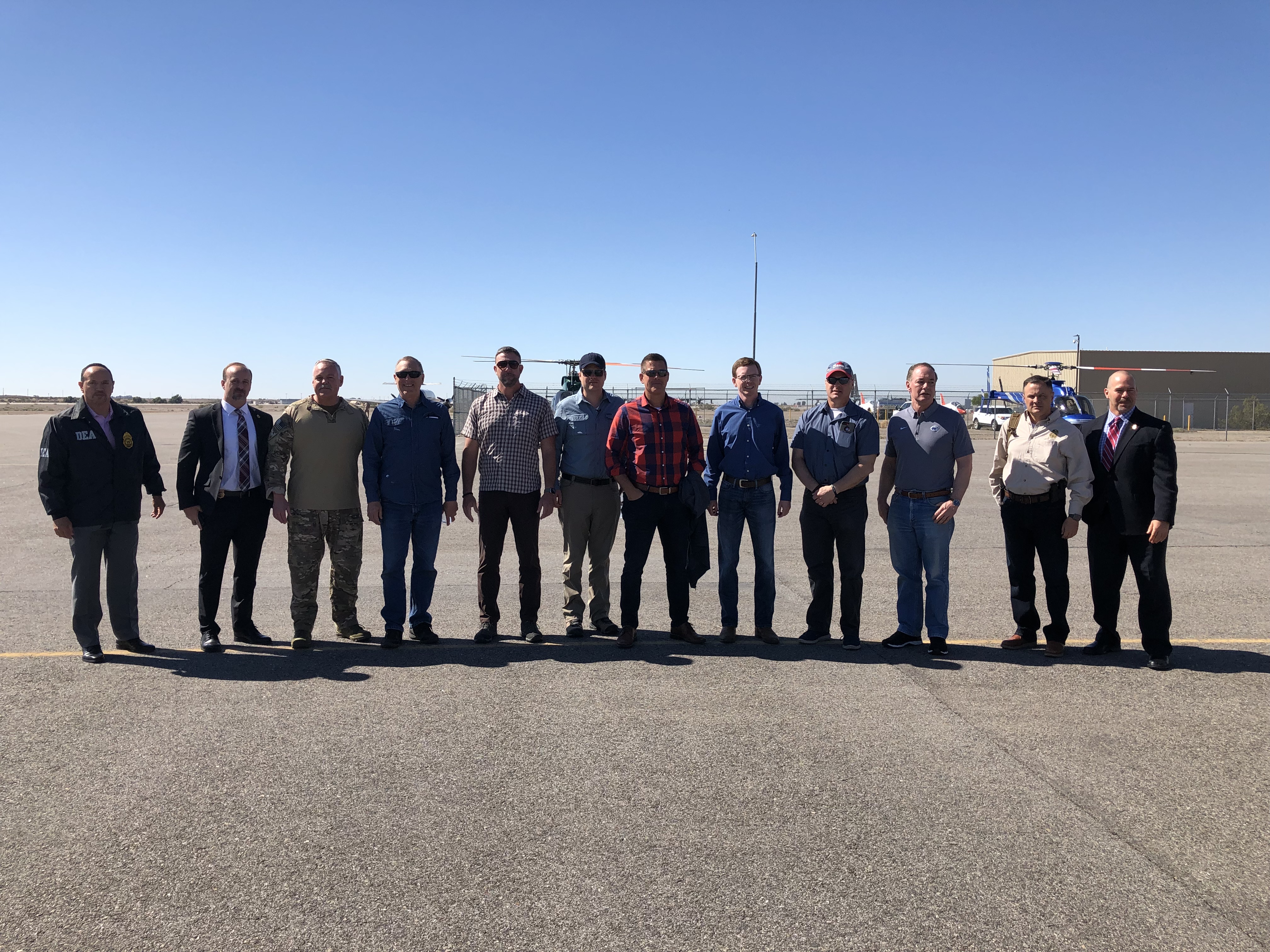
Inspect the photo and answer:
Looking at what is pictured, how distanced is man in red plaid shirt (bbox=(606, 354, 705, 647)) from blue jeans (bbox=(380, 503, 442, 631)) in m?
1.37

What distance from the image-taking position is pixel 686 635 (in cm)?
604

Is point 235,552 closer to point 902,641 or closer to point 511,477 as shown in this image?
point 511,477

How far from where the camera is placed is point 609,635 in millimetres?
6219

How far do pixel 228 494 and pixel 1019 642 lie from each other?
5.51m

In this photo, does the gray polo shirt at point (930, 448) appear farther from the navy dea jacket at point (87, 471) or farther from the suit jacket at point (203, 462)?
the navy dea jacket at point (87, 471)

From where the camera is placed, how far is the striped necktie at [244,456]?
5.93 metres

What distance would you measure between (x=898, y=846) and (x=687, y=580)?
126 inches

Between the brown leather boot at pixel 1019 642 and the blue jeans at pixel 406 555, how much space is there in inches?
156

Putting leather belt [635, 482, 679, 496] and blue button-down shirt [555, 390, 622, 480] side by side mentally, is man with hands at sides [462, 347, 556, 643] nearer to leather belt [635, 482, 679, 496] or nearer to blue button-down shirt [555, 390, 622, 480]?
blue button-down shirt [555, 390, 622, 480]

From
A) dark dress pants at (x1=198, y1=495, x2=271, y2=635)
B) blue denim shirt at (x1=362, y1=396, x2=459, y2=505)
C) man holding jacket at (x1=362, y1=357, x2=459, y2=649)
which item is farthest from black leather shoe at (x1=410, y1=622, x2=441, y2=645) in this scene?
dark dress pants at (x1=198, y1=495, x2=271, y2=635)

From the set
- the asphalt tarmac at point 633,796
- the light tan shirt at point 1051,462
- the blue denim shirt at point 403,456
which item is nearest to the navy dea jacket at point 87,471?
the asphalt tarmac at point 633,796

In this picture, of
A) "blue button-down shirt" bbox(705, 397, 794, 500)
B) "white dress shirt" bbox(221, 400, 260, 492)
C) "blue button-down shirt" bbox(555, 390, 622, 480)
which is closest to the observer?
"white dress shirt" bbox(221, 400, 260, 492)

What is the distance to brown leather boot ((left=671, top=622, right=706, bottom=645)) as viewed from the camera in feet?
19.7

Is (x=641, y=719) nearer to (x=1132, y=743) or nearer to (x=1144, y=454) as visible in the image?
(x=1132, y=743)
